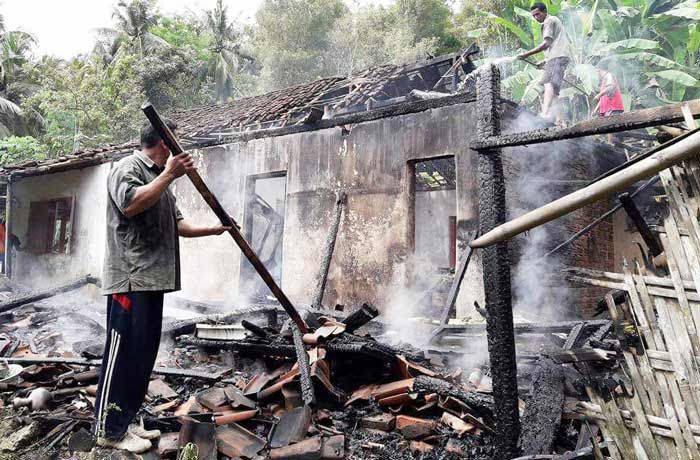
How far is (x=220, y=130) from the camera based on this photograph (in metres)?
11.1

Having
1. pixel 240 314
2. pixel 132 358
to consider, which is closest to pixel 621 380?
pixel 132 358

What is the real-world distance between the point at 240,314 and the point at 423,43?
23004 mm

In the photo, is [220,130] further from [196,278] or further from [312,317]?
[312,317]

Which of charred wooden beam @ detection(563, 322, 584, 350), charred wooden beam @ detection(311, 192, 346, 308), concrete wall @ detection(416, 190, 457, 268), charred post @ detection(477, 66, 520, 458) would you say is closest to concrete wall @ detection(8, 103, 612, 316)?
charred wooden beam @ detection(563, 322, 584, 350)

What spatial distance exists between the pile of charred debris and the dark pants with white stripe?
6.7 inches

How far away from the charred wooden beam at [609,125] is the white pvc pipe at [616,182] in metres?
0.49

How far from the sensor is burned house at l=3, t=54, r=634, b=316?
757cm

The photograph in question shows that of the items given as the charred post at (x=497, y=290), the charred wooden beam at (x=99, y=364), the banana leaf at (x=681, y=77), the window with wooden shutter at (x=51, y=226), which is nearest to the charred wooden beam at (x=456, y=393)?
the charred post at (x=497, y=290)

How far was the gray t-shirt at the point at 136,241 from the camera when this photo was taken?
286 cm

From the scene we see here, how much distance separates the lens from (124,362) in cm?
283

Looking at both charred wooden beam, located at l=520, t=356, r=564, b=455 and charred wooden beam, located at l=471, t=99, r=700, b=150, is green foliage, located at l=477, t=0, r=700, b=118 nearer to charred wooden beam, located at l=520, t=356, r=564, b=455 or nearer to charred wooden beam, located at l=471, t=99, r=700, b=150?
charred wooden beam, located at l=520, t=356, r=564, b=455

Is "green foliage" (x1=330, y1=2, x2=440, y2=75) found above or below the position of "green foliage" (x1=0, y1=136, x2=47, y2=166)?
above

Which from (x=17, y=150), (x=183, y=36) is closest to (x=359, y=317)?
(x=17, y=150)

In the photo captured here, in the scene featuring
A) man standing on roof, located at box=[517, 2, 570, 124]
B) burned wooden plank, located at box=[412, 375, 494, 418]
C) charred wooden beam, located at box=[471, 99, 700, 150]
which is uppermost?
man standing on roof, located at box=[517, 2, 570, 124]
